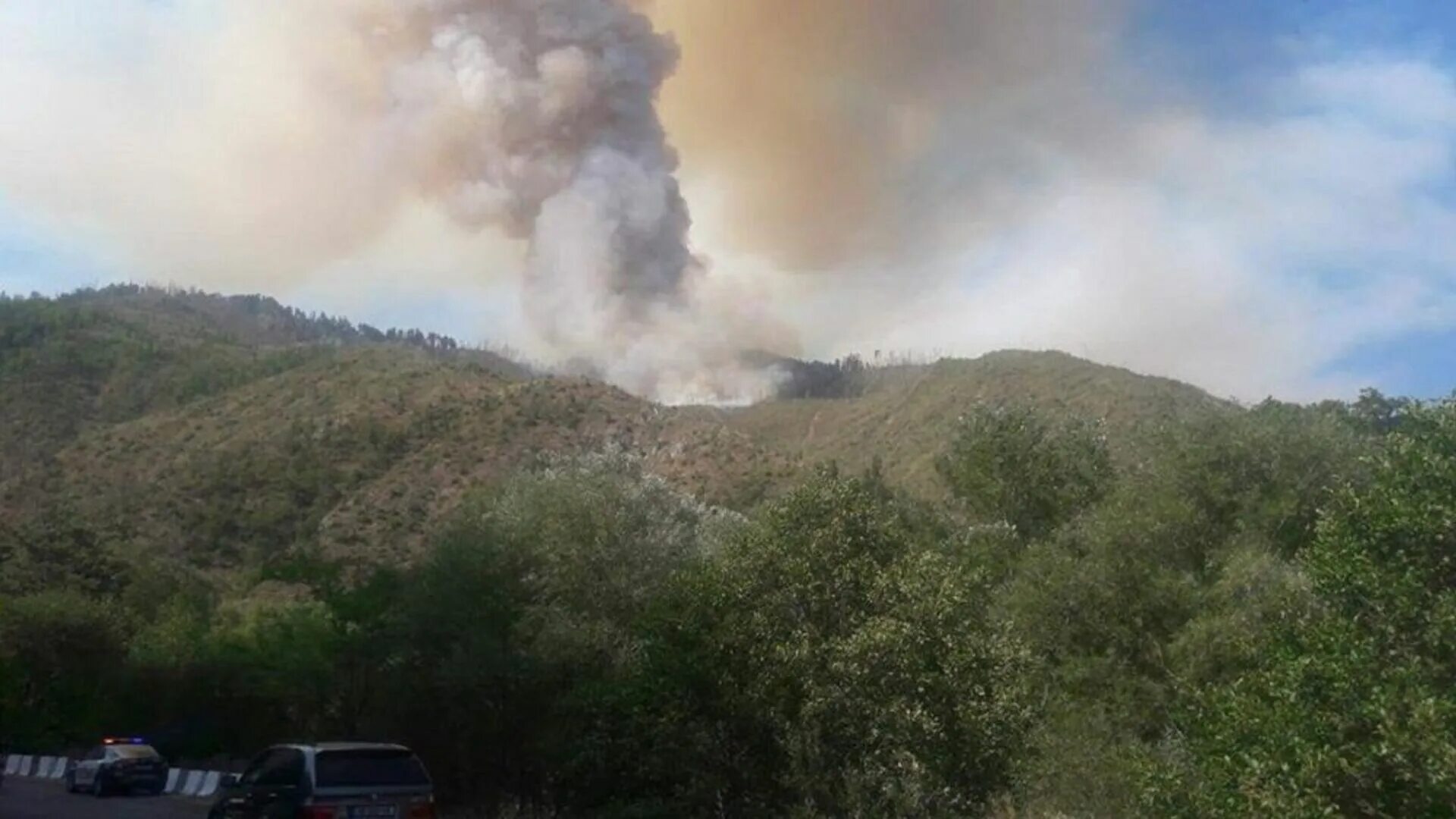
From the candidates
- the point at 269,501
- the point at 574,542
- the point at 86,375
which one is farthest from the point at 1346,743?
the point at 86,375

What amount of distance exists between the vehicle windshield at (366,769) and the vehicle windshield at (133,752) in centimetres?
2070

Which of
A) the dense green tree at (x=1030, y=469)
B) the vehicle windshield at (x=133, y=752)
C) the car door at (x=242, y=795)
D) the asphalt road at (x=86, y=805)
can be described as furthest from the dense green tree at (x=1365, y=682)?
the vehicle windshield at (x=133, y=752)

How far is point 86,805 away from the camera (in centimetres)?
2869

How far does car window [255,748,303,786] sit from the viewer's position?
15102 millimetres

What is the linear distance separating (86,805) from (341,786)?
1708 cm

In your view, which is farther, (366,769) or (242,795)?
(242,795)

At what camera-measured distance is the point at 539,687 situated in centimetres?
2148

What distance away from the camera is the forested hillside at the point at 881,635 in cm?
1176

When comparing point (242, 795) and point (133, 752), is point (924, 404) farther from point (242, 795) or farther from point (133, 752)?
point (242, 795)

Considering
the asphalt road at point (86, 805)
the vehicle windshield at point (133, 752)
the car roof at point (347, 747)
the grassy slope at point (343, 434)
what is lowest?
the asphalt road at point (86, 805)

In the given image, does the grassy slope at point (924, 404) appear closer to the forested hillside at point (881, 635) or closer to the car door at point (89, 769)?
the forested hillside at point (881, 635)

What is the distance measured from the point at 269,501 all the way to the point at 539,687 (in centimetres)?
6070

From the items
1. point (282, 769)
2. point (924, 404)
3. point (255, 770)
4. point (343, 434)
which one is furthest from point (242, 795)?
point (924, 404)

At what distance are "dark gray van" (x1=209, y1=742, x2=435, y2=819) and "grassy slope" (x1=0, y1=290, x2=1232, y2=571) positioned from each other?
34270mm
